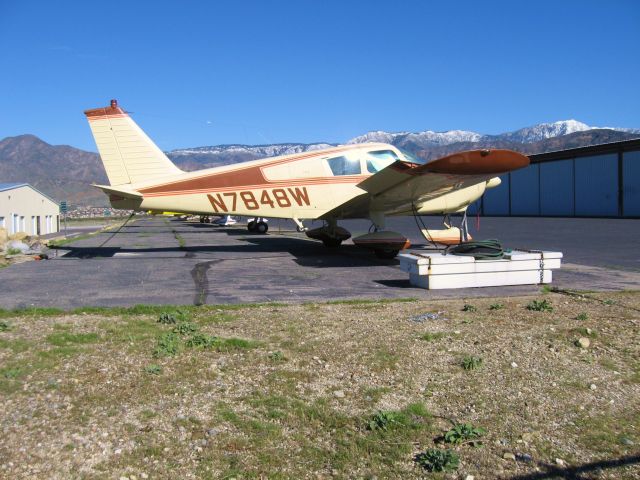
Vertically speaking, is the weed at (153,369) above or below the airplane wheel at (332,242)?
below

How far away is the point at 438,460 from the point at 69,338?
4.38m

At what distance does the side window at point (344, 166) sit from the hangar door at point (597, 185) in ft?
127

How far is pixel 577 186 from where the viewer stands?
50.8m

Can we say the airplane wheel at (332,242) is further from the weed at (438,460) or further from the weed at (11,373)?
the weed at (438,460)

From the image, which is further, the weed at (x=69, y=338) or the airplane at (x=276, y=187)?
the airplane at (x=276, y=187)

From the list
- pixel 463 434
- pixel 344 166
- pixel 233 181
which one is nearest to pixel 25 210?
pixel 233 181

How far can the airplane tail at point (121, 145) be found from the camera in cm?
1450

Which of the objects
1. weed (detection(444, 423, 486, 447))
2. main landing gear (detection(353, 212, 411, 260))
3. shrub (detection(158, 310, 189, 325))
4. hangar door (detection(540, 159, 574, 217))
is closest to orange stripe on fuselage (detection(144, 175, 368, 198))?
main landing gear (detection(353, 212, 411, 260))

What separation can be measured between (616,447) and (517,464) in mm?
744

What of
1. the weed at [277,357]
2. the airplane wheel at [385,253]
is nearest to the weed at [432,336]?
the weed at [277,357]

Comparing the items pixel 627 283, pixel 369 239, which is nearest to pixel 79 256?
pixel 369 239

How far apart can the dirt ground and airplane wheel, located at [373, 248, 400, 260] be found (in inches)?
291

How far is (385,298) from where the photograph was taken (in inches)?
337

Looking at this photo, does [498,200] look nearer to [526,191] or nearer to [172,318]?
[526,191]
